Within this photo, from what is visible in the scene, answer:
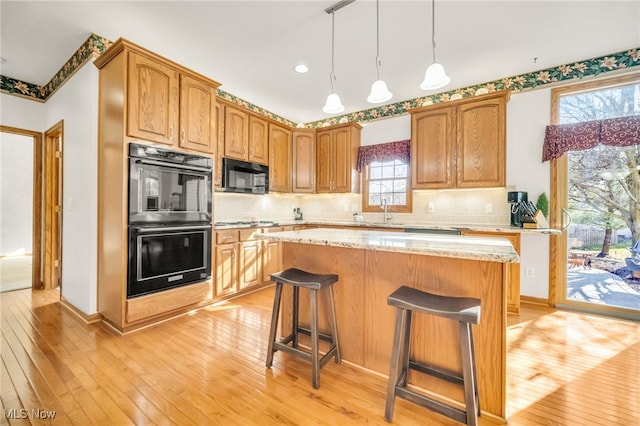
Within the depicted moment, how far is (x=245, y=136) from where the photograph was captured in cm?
389

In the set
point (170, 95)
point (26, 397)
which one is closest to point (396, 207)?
point (170, 95)

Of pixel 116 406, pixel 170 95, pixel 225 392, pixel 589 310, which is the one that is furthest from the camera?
pixel 589 310

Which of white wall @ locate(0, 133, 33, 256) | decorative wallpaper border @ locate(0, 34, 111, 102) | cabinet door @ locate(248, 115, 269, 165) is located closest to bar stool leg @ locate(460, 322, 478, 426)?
cabinet door @ locate(248, 115, 269, 165)

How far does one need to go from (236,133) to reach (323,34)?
1.76 m

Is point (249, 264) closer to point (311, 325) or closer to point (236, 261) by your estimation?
point (236, 261)

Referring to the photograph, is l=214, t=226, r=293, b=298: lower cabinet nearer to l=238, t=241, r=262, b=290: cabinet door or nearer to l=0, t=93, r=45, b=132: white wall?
l=238, t=241, r=262, b=290: cabinet door

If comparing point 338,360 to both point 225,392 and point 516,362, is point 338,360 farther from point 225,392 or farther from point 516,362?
point 516,362

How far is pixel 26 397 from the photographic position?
1.62 m

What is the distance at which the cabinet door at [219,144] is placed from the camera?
3516mm

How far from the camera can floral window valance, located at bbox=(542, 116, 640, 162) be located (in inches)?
111

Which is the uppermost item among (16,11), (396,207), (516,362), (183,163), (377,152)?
(16,11)

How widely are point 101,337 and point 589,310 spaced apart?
500 cm

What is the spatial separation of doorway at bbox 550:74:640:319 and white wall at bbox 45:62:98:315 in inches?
199

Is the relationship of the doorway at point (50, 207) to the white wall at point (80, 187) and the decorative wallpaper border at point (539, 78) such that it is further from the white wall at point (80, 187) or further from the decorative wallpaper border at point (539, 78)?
the decorative wallpaper border at point (539, 78)
